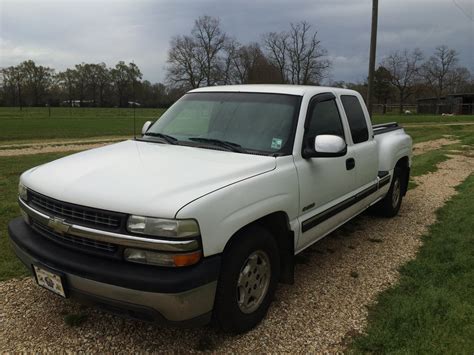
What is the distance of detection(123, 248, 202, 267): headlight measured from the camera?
2.50 metres

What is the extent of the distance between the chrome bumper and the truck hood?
46 centimetres

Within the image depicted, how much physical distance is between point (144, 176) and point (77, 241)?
591 mm

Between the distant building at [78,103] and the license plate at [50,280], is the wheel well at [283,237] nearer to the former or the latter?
the license plate at [50,280]

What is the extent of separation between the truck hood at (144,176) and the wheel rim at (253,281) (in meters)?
0.62

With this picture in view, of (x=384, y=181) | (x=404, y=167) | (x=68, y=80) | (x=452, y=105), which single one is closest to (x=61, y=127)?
(x=404, y=167)

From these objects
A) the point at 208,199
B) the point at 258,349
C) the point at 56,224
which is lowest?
the point at 258,349

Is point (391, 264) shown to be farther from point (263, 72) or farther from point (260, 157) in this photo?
point (263, 72)

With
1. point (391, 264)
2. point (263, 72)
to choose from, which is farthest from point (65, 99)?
point (391, 264)

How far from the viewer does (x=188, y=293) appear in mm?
2496

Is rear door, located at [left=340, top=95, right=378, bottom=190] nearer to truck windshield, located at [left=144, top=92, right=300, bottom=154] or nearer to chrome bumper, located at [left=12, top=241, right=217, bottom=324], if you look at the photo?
truck windshield, located at [left=144, top=92, right=300, bottom=154]

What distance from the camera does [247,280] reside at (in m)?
3.06

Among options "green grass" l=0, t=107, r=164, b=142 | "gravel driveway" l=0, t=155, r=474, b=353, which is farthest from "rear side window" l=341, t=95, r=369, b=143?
"green grass" l=0, t=107, r=164, b=142

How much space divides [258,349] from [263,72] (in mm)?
72889

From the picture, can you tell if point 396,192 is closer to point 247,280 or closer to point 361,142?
point 361,142
